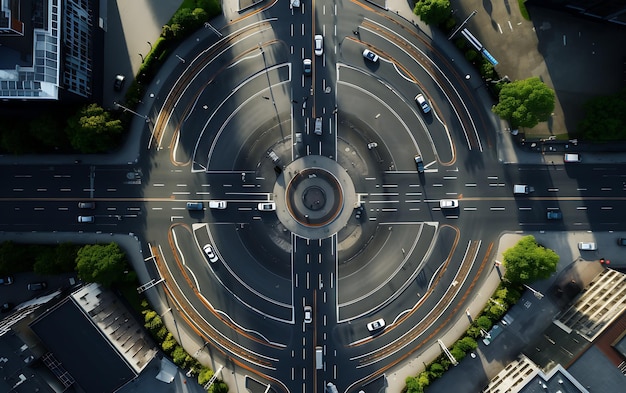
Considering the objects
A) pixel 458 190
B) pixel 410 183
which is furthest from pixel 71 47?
pixel 458 190

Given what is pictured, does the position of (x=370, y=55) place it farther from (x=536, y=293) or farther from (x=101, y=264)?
(x=101, y=264)

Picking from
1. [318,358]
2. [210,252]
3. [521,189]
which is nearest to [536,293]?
[521,189]

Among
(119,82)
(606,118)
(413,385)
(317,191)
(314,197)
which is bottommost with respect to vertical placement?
(413,385)

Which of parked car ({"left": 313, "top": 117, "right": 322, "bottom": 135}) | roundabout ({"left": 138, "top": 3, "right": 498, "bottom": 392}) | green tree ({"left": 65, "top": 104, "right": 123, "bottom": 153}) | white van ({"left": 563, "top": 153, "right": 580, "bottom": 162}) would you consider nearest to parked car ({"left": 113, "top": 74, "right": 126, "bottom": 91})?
green tree ({"left": 65, "top": 104, "right": 123, "bottom": 153})

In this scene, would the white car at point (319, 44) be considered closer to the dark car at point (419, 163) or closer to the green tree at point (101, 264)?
the dark car at point (419, 163)

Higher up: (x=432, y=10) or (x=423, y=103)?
(x=432, y=10)

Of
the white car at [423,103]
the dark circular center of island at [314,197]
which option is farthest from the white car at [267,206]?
the white car at [423,103]

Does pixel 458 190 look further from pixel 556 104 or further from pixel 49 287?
pixel 49 287

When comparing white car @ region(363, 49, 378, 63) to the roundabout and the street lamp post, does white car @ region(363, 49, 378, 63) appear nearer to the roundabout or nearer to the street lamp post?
the roundabout
